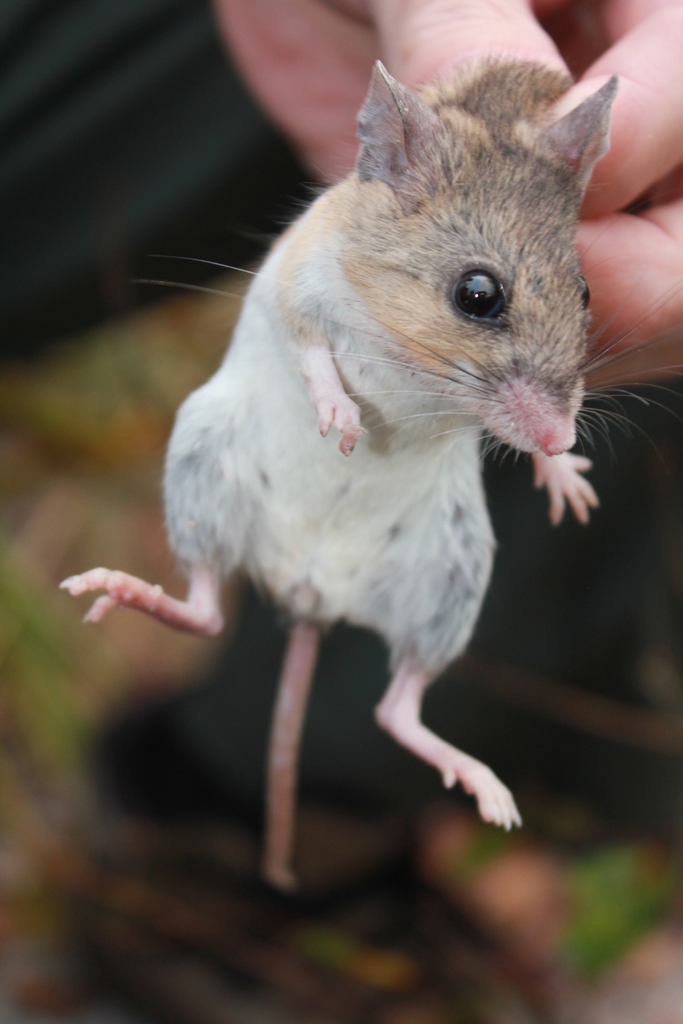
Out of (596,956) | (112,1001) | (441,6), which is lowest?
(112,1001)

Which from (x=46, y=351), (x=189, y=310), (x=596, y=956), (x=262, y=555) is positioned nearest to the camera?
(x=262, y=555)

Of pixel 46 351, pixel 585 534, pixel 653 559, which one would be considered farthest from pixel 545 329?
pixel 46 351

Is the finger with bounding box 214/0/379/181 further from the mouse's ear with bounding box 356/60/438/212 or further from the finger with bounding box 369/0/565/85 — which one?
the mouse's ear with bounding box 356/60/438/212

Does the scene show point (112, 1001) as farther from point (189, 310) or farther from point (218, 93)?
point (218, 93)

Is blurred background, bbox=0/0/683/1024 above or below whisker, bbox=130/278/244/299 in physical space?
below

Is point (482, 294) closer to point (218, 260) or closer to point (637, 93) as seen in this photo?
point (637, 93)

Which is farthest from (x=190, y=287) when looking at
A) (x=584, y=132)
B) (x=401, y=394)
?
(x=584, y=132)

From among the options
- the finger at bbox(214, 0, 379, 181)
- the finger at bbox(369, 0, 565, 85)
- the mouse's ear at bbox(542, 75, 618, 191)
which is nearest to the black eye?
the mouse's ear at bbox(542, 75, 618, 191)
